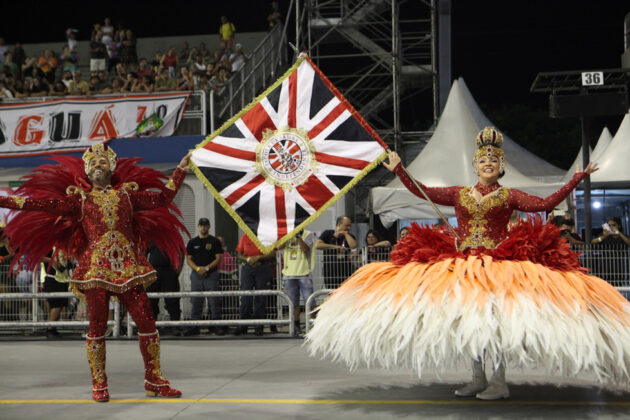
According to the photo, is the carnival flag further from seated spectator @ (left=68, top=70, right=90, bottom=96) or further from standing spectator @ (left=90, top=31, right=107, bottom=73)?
standing spectator @ (left=90, top=31, right=107, bottom=73)

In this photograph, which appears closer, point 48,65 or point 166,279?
point 166,279

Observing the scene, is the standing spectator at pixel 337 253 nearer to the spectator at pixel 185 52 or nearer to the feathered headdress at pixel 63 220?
the feathered headdress at pixel 63 220

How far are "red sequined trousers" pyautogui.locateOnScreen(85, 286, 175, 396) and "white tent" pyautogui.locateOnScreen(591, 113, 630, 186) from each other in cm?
1143

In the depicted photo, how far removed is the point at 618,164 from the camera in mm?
15320

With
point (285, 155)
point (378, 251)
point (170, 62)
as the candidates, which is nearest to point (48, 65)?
point (170, 62)

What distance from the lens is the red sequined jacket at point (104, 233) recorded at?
19.1ft

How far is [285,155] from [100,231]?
248cm

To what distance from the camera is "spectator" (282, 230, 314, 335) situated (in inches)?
411

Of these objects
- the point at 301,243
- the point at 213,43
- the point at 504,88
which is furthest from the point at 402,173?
the point at 504,88

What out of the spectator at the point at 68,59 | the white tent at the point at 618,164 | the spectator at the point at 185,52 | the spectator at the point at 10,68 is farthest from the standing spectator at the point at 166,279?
the spectator at the point at 10,68

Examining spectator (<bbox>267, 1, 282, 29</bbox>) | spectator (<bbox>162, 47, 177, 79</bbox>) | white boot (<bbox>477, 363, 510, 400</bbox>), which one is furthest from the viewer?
spectator (<bbox>267, 1, 282, 29</bbox>)

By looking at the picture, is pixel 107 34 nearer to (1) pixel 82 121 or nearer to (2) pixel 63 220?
(1) pixel 82 121

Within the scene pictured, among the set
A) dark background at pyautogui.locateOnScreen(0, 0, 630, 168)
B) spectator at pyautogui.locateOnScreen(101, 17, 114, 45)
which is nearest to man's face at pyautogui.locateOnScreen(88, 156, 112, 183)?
spectator at pyautogui.locateOnScreen(101, 17, 114, 45)

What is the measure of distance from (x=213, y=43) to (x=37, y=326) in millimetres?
10916
